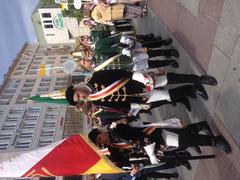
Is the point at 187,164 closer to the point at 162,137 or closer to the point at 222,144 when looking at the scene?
the point at 162,137

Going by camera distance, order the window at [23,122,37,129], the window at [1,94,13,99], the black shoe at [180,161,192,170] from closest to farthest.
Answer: the black shoe at [180,161,192,170] < the window at [23,122,37,129] < the window at [1,94,13,99]

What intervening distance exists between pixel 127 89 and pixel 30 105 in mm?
35967

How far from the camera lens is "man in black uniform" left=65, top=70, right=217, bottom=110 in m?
7.70

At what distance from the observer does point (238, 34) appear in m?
6.43

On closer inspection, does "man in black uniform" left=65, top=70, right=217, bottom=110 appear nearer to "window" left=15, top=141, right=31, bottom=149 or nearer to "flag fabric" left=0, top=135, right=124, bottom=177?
"flag fabric" left=0, top=135, right=124, bottom=177

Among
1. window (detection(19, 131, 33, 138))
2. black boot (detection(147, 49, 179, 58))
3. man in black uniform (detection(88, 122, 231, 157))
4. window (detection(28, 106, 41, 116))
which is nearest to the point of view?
man in black uniform (detection(88, 122, 231, 157))

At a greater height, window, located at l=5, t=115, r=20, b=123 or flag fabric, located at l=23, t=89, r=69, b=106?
flag fabric, located at l=23, t=89, r=69, b=106

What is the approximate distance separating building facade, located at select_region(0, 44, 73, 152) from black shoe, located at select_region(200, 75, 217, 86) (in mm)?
29324

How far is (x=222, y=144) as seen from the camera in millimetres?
6617

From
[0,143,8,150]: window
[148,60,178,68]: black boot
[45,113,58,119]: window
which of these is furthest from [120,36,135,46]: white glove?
[45,113,58,119]: window

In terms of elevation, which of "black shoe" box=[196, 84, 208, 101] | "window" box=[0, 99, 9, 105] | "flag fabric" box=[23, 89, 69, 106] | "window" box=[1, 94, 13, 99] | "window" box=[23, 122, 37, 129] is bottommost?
"window" box=[1, 94, 13, 99]

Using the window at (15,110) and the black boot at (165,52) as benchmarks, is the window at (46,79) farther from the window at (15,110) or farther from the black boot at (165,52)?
the black boot at (165,52)

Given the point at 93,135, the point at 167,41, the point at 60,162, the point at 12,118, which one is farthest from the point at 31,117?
the point at 60,162

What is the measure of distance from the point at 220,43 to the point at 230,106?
1.49m
